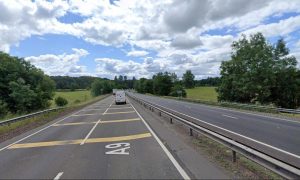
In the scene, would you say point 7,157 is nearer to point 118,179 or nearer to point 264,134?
point 118,179

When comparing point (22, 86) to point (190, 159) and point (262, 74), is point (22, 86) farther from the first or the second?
point (190, 159)

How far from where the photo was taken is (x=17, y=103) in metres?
56.8

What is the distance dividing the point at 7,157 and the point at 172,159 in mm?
5675

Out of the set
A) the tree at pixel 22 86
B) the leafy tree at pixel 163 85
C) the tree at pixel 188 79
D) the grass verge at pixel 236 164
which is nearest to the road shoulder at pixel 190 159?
the grass verge at pixel 236 164

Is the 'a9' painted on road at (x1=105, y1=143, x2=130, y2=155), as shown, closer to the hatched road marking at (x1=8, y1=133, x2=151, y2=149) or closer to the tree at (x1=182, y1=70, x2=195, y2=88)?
the hatched road marking at (x1=8, y1=133, x2=151, y2=149)

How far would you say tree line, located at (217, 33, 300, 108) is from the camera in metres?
53.6

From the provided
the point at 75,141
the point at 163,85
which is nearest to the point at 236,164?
the point at 75,141

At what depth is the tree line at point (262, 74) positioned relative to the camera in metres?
53.6

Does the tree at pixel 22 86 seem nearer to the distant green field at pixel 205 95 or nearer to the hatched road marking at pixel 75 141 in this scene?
the distant green field at pixel 205 95

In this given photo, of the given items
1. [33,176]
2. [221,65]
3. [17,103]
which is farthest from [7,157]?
[221,65]

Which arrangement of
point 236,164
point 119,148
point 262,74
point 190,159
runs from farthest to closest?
point 262,74 → point 119,148 → point 190,159 → point 236,164

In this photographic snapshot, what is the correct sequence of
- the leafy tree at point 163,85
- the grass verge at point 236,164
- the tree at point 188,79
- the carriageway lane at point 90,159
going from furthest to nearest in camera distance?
the tree at point 188,79
the leafy tree at point 163,85
the carriageway lane at point 90,159
the grass verge at point 236,164

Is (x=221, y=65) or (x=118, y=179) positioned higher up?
(x=221, y=65)

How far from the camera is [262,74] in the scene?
53.2 metres
